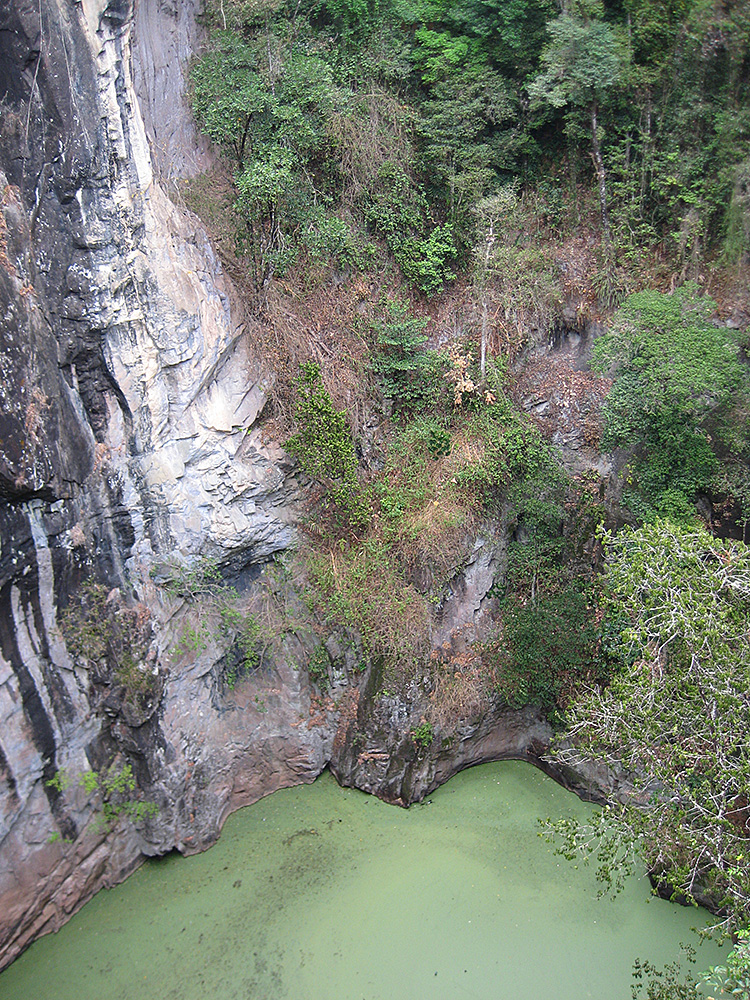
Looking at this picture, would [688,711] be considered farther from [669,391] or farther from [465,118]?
[465,118]

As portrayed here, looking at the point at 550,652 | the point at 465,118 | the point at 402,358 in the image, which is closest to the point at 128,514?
the point at 402,358

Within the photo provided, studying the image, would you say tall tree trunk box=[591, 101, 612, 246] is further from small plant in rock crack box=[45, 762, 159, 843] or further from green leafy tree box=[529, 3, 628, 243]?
small plant in rock crack box=[45, 762, 159, 843]

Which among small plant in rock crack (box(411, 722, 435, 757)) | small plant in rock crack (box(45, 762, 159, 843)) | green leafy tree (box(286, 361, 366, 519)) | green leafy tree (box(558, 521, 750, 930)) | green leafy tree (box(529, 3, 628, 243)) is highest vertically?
green leafy tree (box(529, 3, 628, 243))

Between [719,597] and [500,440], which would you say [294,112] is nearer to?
[500,440]

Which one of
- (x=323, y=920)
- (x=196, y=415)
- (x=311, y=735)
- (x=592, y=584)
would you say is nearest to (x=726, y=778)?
(x=592, y=584)

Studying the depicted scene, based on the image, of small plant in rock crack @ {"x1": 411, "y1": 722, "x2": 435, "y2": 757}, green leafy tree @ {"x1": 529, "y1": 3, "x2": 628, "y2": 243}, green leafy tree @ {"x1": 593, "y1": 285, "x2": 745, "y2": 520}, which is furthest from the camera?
green leafy tree @ {"x1": 529, "y1": 3, "x2": 628, "y2": 243}

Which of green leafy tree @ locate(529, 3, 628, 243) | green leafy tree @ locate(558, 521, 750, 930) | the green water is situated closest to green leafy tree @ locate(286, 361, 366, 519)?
green leafy tree @ locate(558, 521, 750, 930)

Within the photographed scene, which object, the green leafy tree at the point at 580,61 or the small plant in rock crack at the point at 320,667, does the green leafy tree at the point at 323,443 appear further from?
the green leafy tree at the point at 580,61
